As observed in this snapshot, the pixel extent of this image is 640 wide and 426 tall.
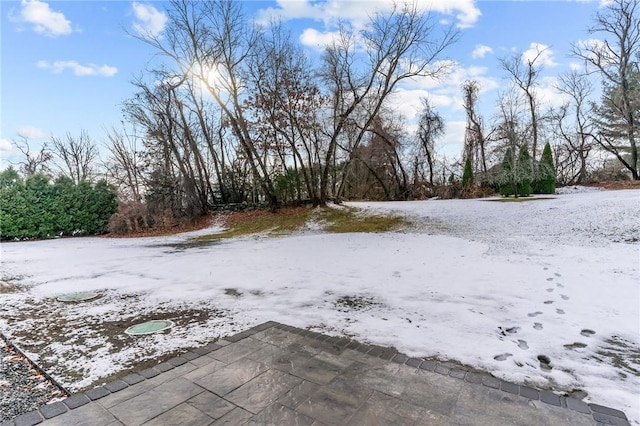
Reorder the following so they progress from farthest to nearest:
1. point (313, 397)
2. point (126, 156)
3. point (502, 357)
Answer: point (126, 156) < point (502, 357) < point (313, 397)

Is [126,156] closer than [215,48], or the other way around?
[215,48]

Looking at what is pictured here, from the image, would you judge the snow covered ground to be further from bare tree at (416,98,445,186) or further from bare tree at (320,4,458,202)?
bare tree at (416,98,445,186)

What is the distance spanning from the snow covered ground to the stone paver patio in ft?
0.77

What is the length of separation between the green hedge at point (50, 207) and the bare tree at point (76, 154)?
10109 mm

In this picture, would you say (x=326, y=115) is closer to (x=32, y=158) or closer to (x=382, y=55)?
(x=382, y=55)

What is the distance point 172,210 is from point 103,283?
8771 millimetres

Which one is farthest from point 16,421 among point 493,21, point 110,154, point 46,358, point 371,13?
point 110,154

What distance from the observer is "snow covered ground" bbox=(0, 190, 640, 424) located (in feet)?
7.39

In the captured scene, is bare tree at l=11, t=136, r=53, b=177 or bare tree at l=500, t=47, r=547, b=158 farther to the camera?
bare tree at l=11, t=136, r=53, b=177

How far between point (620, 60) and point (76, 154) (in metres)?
30.7

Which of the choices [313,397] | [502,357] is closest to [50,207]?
[313,397]

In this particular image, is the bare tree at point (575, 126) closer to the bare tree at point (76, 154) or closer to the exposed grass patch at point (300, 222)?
the exposed grass patch at point (300, 222)

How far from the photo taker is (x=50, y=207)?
10812 millimetres

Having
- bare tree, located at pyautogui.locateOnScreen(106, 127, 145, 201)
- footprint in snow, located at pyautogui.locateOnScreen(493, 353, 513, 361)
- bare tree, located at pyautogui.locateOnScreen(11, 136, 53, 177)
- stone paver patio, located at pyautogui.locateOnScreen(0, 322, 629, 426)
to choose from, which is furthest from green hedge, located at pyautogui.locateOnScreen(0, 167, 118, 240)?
footprint in snow, located at pyautogui.locateOnScreen(493, 353, 513, 361)
